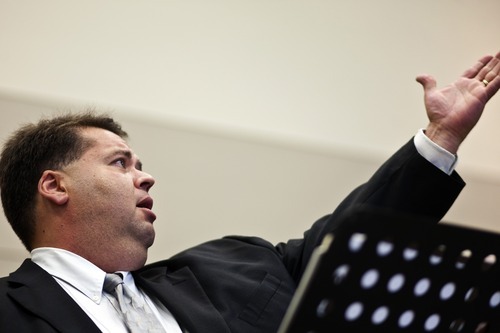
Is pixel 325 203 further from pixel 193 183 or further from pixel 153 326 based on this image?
pixel 153 326

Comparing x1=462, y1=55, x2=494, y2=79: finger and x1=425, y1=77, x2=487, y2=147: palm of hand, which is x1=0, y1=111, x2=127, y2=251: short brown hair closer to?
x1=425, y1=77, x2=487, y2=147: palm of hand

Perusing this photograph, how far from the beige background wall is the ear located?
505mm

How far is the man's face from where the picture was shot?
5.22 ft

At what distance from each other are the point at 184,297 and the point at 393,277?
2.86 feet

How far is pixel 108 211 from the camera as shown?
160cm

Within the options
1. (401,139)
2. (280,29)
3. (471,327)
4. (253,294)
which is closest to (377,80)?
(401,139)

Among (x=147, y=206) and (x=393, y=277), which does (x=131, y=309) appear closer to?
(x=147, y=206)

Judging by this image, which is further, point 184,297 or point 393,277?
point 184,297

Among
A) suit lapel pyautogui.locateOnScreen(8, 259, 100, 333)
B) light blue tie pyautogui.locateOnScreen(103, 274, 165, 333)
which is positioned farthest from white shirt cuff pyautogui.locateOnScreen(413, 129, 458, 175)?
suit lapel pyautogui.locateOnScreen(8, 259, 100, 333)

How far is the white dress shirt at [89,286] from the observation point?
1.42 meters

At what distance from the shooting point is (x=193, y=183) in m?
2.28

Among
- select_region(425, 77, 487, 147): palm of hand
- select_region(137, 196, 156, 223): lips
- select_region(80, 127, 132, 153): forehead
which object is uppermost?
select_region(425, 77, 487, 147): palm of hand

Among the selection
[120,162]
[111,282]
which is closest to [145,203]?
[120,162]

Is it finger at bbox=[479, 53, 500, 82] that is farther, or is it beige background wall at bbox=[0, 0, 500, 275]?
beige background wall at bbox=[0, 0, 500, 275]
